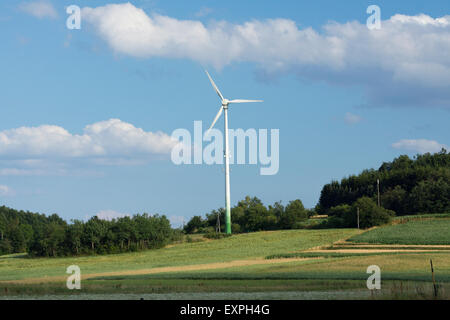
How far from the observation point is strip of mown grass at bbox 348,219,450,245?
79062 mm

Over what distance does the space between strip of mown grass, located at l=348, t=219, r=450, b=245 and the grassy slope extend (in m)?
4.20

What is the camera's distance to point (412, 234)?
3342 inches

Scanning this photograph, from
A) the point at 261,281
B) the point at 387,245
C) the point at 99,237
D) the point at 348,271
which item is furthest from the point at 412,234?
the point at 261,281

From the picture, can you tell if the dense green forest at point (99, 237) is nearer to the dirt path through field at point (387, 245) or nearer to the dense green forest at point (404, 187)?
the dirt path through field at point (387, 245)

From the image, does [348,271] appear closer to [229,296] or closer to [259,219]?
[229,296]

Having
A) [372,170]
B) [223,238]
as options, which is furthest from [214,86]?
[372,170]

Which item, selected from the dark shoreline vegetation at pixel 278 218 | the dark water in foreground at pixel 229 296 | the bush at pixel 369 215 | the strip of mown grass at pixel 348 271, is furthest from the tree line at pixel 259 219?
the dark water in foreground at pixel 229 296

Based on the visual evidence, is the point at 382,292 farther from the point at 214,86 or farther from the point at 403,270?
the point at 214,86

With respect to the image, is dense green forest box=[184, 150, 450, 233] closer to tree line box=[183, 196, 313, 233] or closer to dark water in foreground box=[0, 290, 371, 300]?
tree line box=[183, 196, 313, 233]

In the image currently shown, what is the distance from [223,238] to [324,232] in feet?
56.1

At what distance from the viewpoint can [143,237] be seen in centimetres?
9875

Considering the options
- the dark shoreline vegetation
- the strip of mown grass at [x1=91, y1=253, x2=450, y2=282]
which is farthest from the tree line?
the strip of mown grass at [x1=91, y1=253, x2=450, y2=282]
